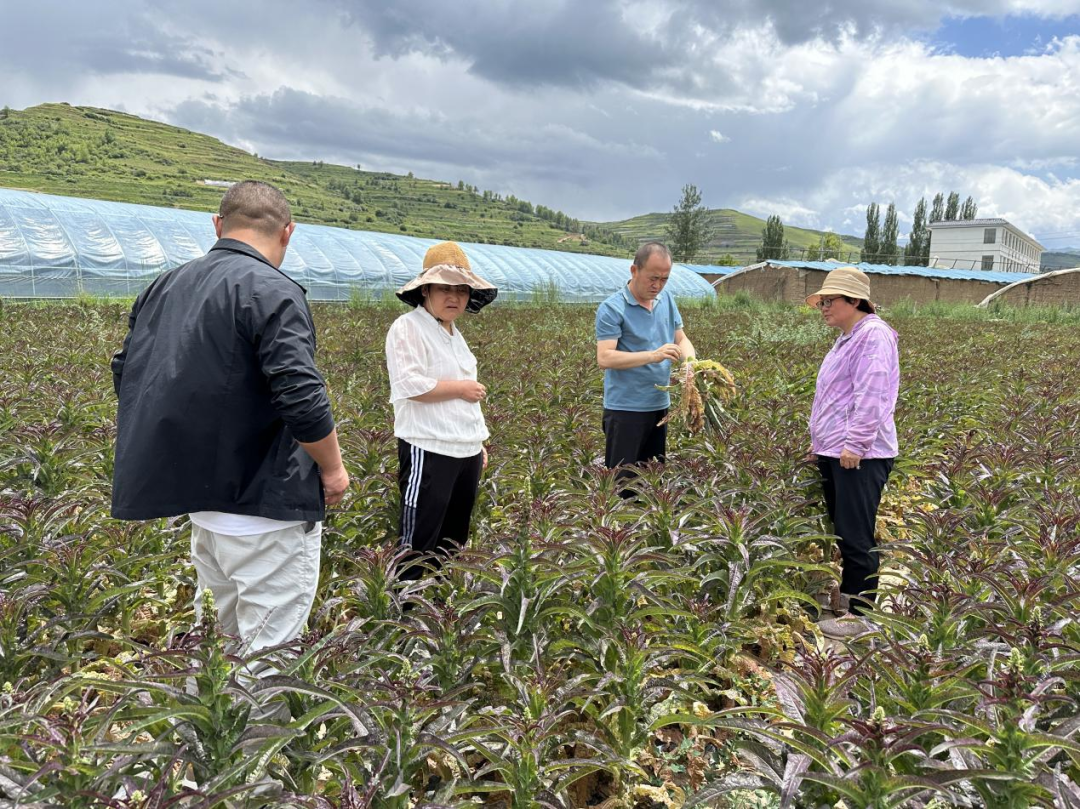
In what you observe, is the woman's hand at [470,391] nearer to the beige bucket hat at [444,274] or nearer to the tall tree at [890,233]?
the beige bucket hat at [444,274]

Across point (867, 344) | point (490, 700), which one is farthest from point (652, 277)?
point (490, 700)

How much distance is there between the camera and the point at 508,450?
425 centimetres

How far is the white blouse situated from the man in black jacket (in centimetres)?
80

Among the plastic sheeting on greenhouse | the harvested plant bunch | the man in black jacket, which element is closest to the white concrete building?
the plastic sheeting on greenhouse

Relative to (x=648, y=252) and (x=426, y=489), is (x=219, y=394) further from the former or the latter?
(x=648, y=252)

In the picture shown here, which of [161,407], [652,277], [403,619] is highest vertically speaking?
[652,277]

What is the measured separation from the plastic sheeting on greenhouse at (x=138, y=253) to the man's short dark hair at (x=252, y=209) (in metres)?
15.5

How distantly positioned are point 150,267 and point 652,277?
16713 mm

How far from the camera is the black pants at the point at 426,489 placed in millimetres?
2977

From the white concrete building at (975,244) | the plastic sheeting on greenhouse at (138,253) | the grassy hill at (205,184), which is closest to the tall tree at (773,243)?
the grassy hill at (205,184)

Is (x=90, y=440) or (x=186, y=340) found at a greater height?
(x=186, y=340)

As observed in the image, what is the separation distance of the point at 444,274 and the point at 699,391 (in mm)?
1945

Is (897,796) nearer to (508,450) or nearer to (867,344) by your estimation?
(867,344)

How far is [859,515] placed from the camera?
3379 mm
